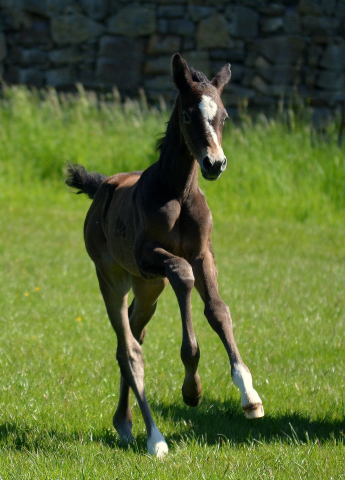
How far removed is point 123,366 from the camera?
14.5 feet

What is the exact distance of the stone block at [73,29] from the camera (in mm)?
14156

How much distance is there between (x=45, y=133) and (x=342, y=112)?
226 inches

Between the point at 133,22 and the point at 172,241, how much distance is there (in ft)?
36.1

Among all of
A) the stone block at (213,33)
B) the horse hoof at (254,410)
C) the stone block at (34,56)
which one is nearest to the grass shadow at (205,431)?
the horse hoof at (254,410)

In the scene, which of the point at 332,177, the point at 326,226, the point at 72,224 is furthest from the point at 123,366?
the point at 332,177

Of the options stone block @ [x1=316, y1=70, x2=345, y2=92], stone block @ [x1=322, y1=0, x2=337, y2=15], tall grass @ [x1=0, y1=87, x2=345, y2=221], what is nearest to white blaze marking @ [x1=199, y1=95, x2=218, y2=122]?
tall grass @ [x1=0, y1=87, x2=345, y2=221]

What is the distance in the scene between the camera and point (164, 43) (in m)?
13.9

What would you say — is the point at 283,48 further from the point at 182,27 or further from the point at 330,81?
the point at 182,27

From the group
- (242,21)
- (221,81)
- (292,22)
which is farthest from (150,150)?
(221,81)

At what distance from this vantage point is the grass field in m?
3.83

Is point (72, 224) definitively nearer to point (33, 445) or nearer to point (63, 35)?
point (63, 35)

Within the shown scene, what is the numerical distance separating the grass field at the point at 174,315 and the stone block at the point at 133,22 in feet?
4.97

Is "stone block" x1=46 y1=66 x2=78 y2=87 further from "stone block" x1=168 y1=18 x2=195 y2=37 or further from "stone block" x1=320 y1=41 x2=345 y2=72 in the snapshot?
"stone block" x1=320 y1=41 x2=345 y2=72

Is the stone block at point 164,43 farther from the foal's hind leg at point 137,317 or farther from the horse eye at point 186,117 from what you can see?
the horse eye at point 186,117
